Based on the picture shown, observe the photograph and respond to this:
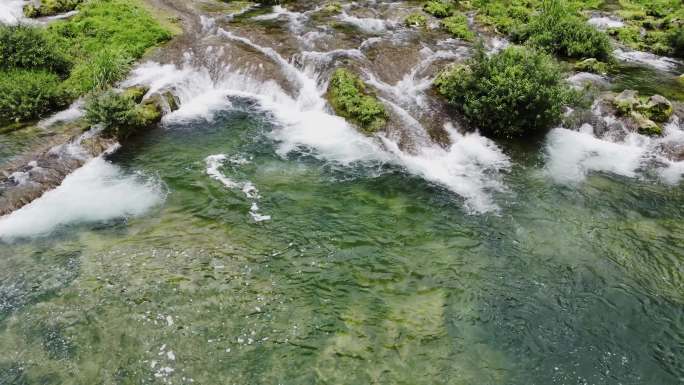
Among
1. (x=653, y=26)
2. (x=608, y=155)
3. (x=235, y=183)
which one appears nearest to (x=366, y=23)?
(x=608, y=155)

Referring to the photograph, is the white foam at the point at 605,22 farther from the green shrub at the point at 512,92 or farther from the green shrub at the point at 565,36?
the green shrub at the point at 512,92

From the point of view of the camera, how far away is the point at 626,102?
19.7 metres

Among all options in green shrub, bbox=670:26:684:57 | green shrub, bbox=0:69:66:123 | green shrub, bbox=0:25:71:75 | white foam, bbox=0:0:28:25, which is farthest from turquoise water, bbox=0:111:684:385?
white foam, bbox=0:0:28:25

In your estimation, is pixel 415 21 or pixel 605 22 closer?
pixel 415 21

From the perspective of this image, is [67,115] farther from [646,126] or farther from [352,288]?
[646,126]

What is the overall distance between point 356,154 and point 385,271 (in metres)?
6.23

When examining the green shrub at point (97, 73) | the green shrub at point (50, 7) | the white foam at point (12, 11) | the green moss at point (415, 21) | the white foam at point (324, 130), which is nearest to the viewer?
the white foam at point (324, 130)

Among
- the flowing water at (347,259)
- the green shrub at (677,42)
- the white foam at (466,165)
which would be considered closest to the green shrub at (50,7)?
the flowing water at (347,259)

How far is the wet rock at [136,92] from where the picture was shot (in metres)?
19.5

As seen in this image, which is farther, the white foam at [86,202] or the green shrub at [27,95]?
the green shrub at [27,95]

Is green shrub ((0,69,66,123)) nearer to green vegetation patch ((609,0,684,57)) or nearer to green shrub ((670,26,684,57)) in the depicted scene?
green vegetation patch ((609,0,684,57))

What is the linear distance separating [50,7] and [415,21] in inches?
852

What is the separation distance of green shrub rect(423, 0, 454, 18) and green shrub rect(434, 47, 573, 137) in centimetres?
1145

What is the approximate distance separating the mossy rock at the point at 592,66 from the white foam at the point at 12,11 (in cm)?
3001
